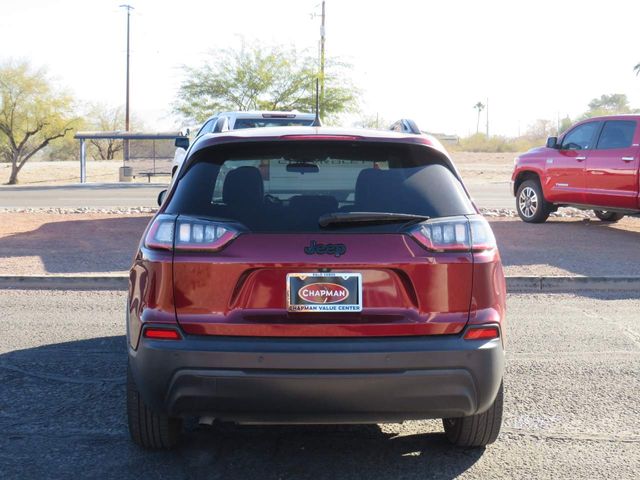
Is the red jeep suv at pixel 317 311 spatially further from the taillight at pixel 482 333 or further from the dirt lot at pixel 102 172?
the dirt lot at pixel 102 172

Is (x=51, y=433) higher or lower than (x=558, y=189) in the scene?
lower

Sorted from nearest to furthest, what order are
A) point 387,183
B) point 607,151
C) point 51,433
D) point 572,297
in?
point 387,183, point 51,433, point 572,297, point 607,151

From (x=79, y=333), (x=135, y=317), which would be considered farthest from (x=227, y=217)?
(x=79, y=333)

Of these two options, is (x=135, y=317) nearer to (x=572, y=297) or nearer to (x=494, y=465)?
(x=494, y=465)

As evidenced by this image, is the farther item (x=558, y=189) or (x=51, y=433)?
(x=558, y=189)

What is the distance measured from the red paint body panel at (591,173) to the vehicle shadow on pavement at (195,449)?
10632 mm

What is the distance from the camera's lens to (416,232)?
389 cm

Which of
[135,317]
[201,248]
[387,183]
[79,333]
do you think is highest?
[387,183]

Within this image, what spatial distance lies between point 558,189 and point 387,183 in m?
12.6

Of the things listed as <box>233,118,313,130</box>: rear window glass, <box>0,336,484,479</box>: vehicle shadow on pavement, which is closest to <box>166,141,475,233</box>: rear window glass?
<box>0,336,484,479</box>: vehicle shadow on pavement

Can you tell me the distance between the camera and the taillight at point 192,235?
3.84m

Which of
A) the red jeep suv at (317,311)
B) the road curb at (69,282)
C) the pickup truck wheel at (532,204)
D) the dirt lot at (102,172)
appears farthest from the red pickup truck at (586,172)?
the dirt lot at (102,172)

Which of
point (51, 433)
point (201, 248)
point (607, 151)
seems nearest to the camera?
point (201, 248)

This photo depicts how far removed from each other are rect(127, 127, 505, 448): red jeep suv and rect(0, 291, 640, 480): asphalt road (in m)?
0.50
